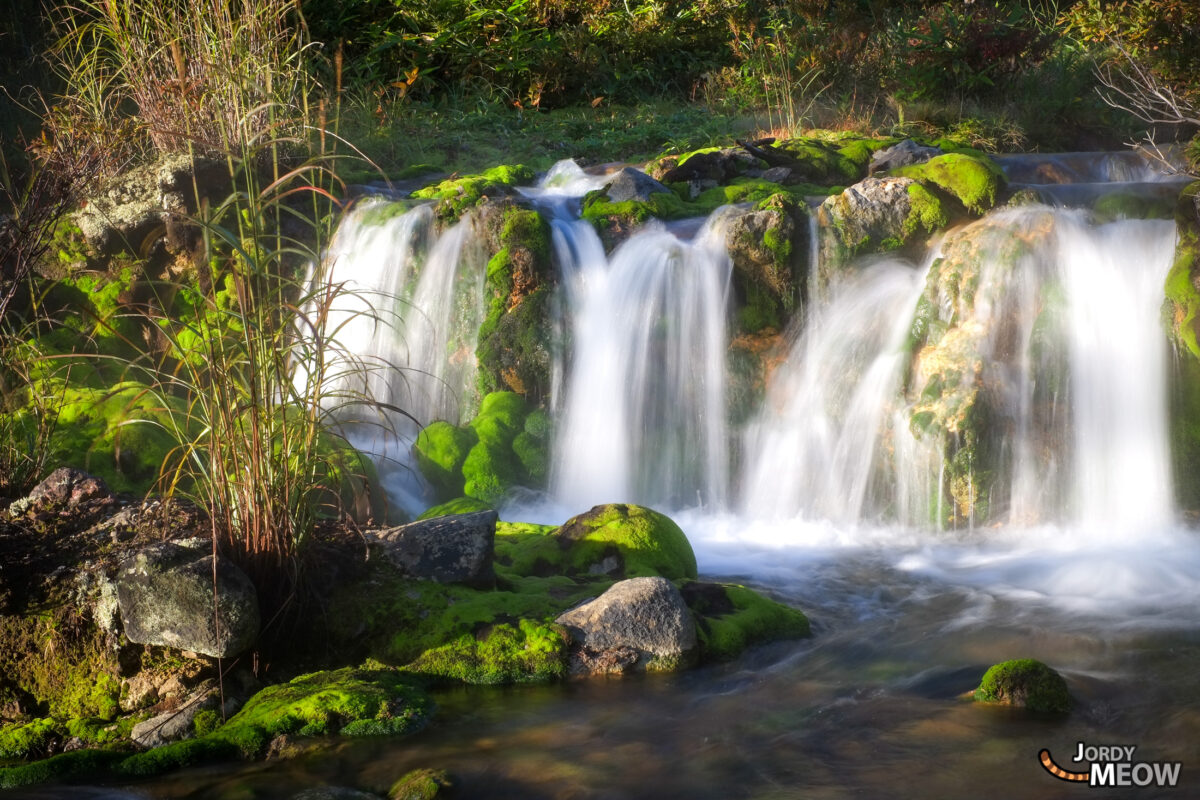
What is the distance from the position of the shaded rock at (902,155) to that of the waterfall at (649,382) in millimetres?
2695

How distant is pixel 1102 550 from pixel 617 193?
5267 millimetres

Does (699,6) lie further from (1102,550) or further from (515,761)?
(515,761)

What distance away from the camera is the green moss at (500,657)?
15.1ft

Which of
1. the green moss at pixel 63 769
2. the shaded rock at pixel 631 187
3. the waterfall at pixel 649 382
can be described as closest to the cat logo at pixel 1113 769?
the green moss at pixel 63 769

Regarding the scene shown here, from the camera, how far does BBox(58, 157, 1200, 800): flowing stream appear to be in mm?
3922

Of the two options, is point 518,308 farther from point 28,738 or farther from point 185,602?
point 28,738

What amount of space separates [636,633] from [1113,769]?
1.89 m

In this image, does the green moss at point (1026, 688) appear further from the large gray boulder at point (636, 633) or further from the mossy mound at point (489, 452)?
the mossy mound at point (489, 452)

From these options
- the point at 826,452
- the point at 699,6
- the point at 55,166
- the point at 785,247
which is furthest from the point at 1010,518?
the point at 699,6

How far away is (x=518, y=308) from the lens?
919cm

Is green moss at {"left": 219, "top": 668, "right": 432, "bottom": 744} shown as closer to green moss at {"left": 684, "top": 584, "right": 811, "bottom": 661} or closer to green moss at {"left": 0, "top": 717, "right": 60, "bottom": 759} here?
green moss at {"left": 0, "top": 717, "right": 60, "bottom": 759}

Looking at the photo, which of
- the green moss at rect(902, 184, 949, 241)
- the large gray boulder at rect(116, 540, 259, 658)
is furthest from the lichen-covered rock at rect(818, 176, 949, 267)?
the large gray boulder at rect(116, 540, 259, 658)

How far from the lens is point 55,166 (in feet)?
24.8

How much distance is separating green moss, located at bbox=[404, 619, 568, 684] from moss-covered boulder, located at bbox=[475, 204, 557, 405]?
4396 mm
